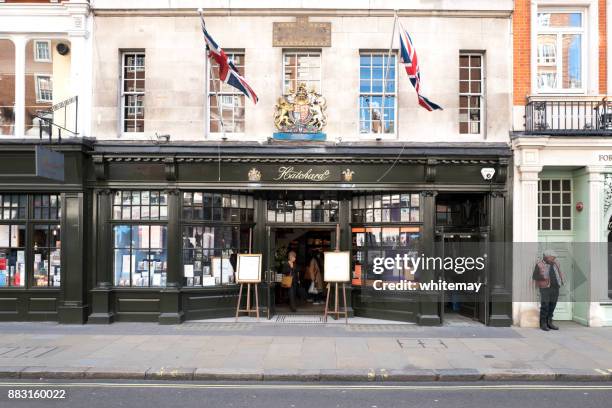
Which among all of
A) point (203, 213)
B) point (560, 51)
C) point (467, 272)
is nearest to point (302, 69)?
point (203, 213)

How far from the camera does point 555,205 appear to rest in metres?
13.8

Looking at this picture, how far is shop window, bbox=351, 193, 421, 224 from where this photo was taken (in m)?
13.1

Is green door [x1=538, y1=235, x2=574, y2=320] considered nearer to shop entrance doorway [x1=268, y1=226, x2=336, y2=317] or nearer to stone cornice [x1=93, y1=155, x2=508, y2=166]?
stone cornice [x1=93, y1=155, x2=508, y2=166]

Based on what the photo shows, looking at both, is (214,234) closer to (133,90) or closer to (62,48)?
(133,90)

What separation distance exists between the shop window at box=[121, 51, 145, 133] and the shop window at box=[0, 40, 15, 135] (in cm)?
297

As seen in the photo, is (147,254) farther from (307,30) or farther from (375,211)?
(307,30)

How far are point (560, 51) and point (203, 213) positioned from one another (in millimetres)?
10362

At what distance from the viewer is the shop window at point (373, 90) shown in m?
13.4

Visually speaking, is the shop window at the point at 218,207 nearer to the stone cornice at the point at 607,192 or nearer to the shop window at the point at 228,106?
the shop window at the point at 228,106

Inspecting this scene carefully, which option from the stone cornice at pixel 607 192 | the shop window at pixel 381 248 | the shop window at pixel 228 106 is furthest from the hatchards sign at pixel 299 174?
the stone cornice at pixel 607 192

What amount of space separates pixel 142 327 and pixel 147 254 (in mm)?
1879

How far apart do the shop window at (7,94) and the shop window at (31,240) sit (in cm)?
188

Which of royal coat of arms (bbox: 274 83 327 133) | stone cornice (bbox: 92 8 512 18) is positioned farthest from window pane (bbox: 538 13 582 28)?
royal coat of arms (bbox: 274 83 327 133)
